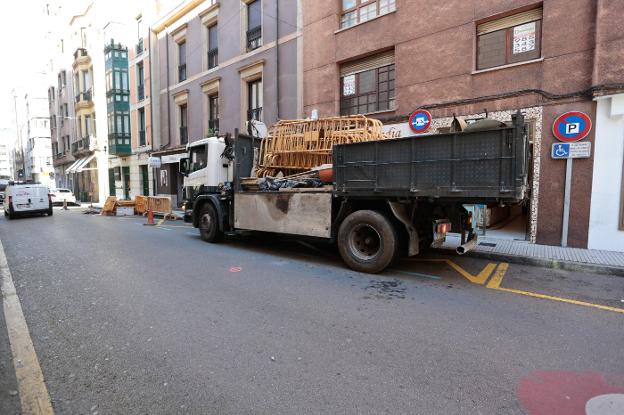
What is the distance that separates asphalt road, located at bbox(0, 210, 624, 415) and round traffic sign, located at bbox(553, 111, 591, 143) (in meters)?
3.58

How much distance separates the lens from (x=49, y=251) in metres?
7.93

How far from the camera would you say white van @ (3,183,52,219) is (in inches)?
607

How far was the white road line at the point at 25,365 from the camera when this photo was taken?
2480 millimetres

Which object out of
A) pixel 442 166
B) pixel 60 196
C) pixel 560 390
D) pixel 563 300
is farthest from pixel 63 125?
pixel 560 390

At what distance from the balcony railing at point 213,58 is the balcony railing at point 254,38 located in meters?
2.66

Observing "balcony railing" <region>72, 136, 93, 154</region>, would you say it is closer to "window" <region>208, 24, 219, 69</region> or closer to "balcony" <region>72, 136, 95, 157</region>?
"balcony" <region>72, 136, 95, 157</region>

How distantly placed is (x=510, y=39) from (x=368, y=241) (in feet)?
23.0

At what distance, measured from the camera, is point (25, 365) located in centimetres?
302

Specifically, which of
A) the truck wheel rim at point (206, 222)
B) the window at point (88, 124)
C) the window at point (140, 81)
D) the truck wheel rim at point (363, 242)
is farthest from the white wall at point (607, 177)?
the window at point (88, 124)

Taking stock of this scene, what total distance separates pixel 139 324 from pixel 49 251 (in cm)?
574

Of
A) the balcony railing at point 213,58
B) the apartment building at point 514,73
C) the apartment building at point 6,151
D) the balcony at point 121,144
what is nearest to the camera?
the apartment building at point 514,73

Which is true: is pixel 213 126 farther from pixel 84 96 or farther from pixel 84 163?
pixel 84 96

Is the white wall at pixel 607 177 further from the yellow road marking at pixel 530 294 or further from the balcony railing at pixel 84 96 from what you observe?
the balcony railing at pixel 84 96

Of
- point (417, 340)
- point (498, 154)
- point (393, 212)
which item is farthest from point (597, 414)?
point (393, 212)
